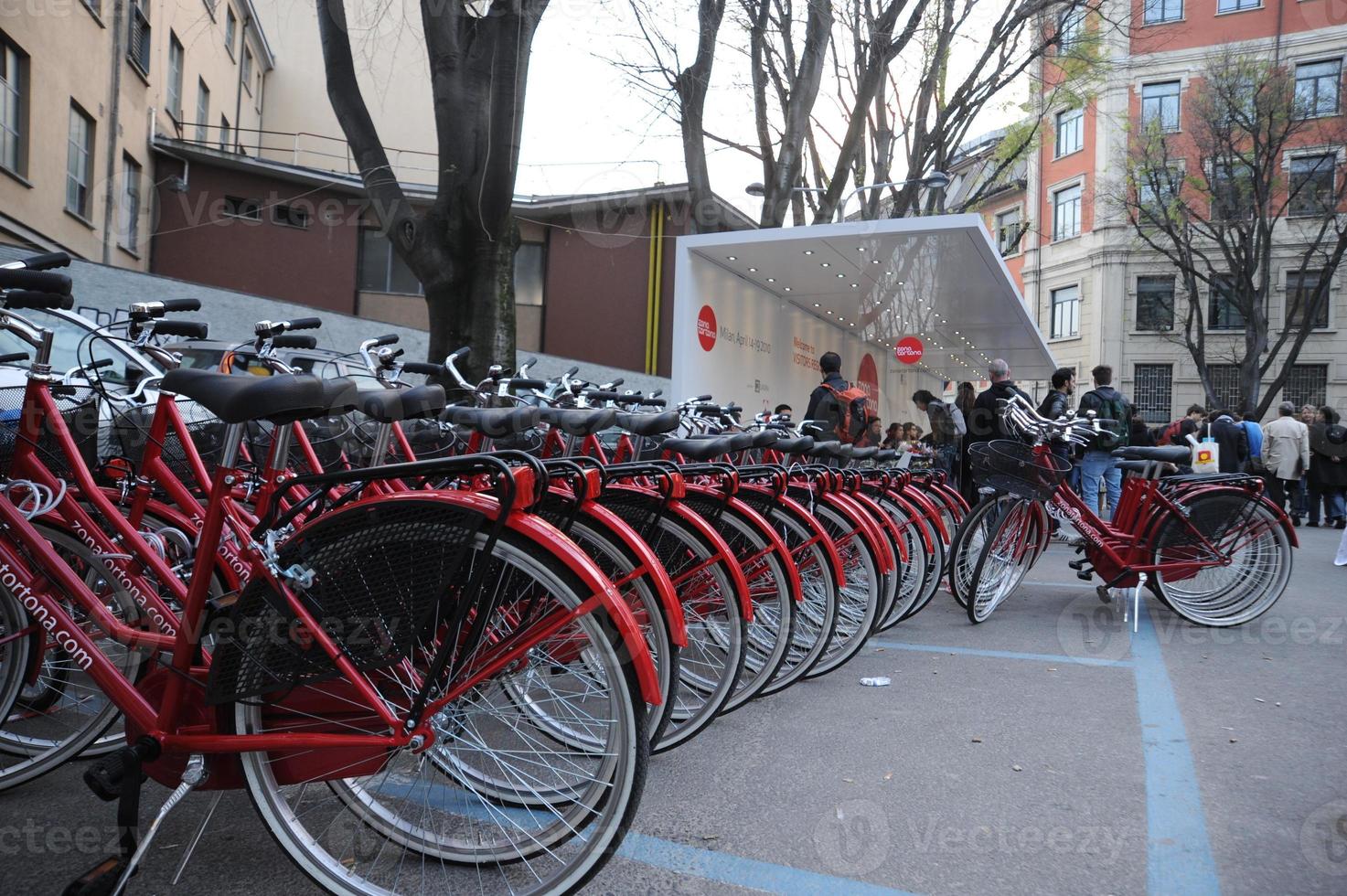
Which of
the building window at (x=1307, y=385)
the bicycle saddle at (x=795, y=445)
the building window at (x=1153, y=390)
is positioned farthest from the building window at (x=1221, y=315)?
the bicycle saddle at (x=795, y=445)

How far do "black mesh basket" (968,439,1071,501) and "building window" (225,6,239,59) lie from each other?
2158 centimetres

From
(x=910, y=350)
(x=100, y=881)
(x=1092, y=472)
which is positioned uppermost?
(x=910, y=350)

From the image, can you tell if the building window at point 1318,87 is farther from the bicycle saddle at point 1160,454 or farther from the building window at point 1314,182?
the bicycle saddle at point 1160,454

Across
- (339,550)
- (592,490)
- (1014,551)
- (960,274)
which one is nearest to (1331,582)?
(1014,551)

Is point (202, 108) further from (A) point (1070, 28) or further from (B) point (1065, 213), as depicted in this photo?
(B) point (1065, 213)

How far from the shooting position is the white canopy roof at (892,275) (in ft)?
34.9

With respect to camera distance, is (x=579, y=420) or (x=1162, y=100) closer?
(x=579, y=420)

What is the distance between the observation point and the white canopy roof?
34.9ft

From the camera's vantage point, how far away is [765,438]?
4.30 m

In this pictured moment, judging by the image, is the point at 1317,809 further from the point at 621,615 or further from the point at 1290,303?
the point at 1290,303

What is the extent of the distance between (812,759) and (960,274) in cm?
1020

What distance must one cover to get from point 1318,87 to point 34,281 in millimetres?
32072

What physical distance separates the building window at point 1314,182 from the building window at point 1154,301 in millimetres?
5668

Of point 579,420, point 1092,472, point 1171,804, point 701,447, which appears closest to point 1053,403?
point 1092,472
